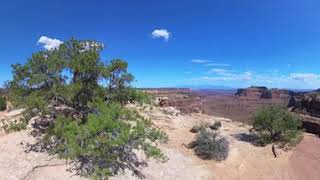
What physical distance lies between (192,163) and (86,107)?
5824mm

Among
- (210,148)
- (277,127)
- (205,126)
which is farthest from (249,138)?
(210,148)

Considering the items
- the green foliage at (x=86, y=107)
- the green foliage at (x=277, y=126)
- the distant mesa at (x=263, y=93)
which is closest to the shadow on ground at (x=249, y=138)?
the green foliage at (x=277, y=126)

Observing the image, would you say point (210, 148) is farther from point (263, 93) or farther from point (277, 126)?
point (263, 93)

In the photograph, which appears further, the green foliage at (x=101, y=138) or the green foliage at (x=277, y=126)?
the green foliage at (x=277, y=126)

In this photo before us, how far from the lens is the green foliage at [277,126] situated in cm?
1988

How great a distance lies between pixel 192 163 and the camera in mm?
15734

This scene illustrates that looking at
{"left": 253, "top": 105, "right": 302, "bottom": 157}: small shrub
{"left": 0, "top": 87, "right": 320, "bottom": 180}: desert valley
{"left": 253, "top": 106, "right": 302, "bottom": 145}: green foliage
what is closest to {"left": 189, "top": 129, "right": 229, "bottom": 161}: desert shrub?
{"left": 0, "top": 87, "right": 320, "bottom": 180}: desert valley

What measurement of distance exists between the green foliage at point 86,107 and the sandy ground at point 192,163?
2.35 feet

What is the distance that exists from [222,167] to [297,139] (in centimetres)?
736

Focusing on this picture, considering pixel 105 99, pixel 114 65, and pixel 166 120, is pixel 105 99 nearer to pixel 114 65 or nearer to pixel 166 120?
pixel 114 65

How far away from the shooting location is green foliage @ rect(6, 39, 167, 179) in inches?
427

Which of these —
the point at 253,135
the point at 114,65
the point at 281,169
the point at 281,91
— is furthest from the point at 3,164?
the point at 281,91

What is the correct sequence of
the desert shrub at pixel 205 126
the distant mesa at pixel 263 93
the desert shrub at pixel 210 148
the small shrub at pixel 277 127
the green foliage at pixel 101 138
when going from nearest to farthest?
1. the green foliage at pixel 101 138
2. the desert shrub at pixel 210 148
3. the small shrub at pixel 277 127
4. the desert shrub at pixel 205 126
5. the distant mesa at pixel 263 93

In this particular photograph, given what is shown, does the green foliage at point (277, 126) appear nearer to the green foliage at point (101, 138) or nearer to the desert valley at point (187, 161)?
the desert valley at point (187, 161)
